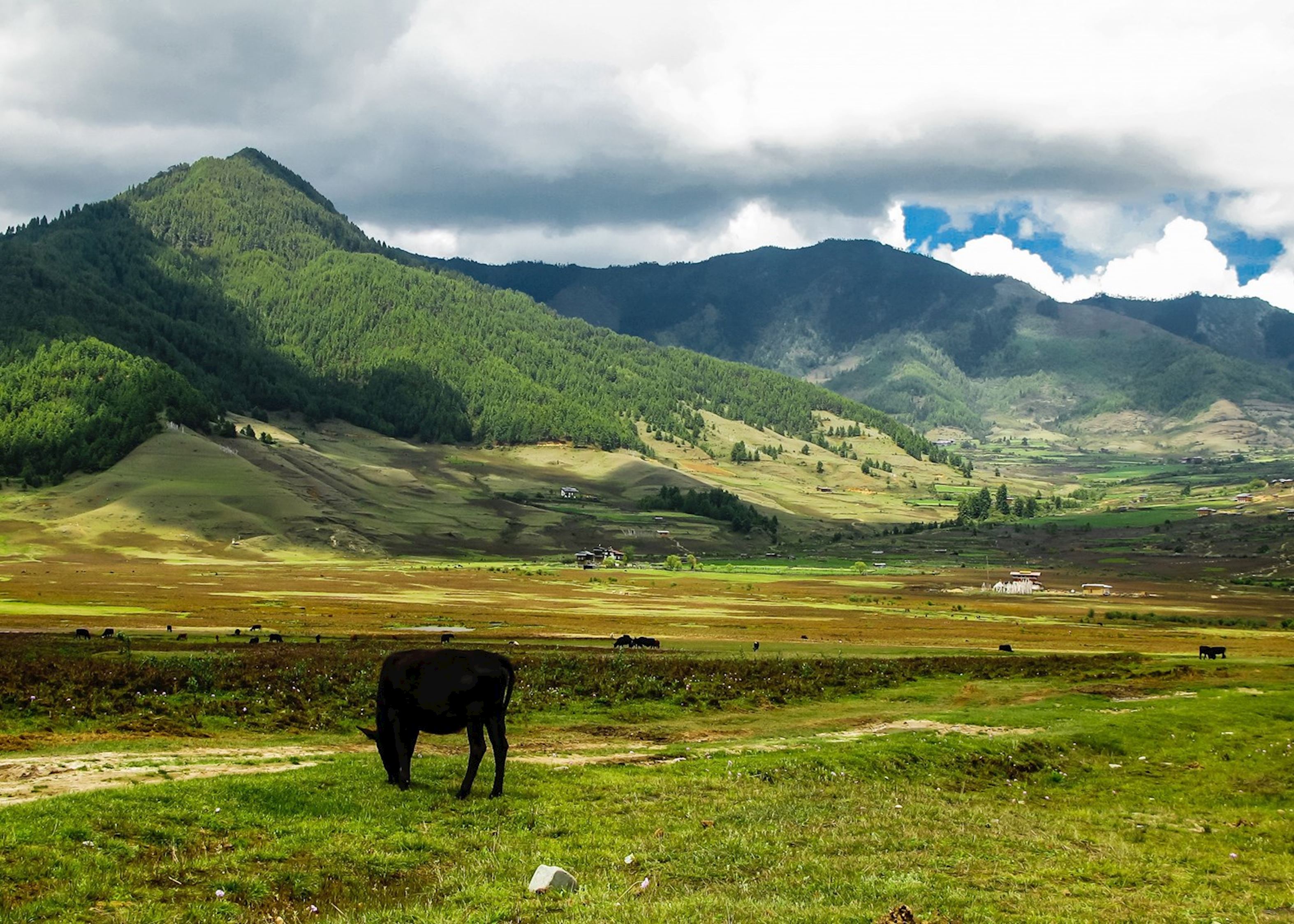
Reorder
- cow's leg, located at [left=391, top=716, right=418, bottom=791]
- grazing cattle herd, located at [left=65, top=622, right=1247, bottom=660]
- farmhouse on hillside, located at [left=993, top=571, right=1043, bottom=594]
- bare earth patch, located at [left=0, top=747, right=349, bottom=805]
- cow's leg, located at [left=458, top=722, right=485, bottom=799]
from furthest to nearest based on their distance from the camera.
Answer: farmhouse on hillside, located at [left=993, top=571, right=1043, bottom=594], grazing cattle herd, located at [left=65, top=622, right=1247, bottom=660], cow's leg, located at [left=391, top=716, right=418, bottom=791], cow's leg, located at [left=458, top=722, right=485, bottom=799], bare earth patch, located at [left=0, top=747, right=349, bottom=805]

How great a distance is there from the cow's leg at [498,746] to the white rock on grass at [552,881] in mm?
6701

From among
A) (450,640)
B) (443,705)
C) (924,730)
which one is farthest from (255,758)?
(450,640)

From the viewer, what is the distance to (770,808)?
76.8 feet

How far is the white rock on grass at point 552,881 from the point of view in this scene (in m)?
16.4

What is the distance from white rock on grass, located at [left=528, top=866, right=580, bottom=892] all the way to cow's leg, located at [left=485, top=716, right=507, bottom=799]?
6701mm

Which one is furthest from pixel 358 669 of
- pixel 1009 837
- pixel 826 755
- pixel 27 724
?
pixel 1009 837

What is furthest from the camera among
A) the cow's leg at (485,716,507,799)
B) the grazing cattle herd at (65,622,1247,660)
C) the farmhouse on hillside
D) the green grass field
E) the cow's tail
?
the farmhouse on hillside

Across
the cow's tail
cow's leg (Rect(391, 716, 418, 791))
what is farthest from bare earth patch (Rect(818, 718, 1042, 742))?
cow's leg (Rect(391, 716, 418, 791))

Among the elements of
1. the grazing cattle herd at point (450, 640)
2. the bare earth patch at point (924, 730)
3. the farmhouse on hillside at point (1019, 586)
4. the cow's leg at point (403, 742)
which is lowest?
the farmhouse on hillside at point (1019, 586)

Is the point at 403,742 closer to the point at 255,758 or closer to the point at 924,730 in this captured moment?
the point at 255,758

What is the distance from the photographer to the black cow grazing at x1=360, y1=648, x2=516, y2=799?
23.5 meters

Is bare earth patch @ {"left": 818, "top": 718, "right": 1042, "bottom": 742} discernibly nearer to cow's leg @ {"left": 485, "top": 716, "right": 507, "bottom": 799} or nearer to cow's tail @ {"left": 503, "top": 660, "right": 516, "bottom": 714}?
cow's tail @ {"left": 503, "top": 660, "right": 516, "bottom": 714}

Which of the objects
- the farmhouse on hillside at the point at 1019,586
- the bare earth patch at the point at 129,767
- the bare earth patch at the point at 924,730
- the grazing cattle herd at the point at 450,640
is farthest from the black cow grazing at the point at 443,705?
the farmhouse on hillside at the point at 1019,586

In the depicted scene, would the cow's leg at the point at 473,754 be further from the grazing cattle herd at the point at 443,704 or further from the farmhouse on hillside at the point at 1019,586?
the farmhouse on hillside at the point at 1019,586
